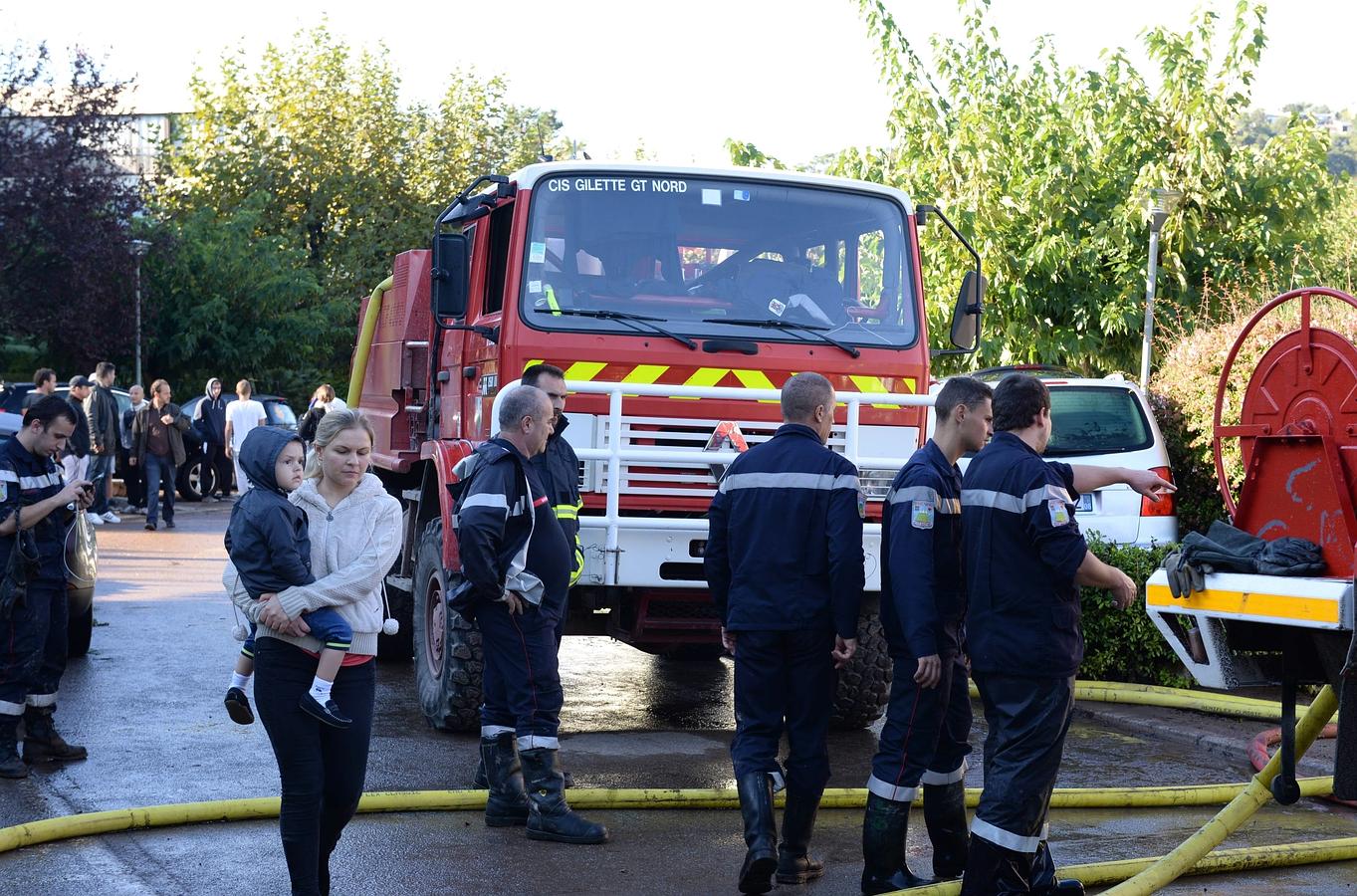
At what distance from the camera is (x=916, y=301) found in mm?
8234

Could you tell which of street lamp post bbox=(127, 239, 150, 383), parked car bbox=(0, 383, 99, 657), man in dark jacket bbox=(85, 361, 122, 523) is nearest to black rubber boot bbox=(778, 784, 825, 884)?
parked car bbox=(0, 383, 99, 657)

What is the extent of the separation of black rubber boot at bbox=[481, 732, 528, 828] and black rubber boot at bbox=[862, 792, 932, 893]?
1.57m

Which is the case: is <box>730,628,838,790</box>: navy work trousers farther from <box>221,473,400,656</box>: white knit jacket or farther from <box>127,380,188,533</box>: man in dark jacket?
<box>127,380,188,533</box>: man in dark jacket

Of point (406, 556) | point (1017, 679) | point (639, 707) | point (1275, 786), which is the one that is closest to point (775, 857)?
point (1017, 679)

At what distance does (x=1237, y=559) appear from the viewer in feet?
16.1

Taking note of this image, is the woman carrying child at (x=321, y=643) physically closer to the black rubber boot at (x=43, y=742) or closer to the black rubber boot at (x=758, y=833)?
the black rubber boot at (x=758, y=833)

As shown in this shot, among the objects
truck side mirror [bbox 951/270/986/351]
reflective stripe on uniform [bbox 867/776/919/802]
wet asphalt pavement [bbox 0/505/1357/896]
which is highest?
truck side mirror [bbox 951/270/986/351]

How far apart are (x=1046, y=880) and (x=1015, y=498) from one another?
133cm

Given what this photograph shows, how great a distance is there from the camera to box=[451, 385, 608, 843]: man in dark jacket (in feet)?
19.8

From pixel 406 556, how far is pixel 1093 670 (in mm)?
4330

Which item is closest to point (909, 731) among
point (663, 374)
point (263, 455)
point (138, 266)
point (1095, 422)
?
point (263, 455)

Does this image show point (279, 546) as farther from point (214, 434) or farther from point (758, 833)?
point (214, 434)

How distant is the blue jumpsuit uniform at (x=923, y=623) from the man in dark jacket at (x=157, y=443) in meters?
14.7

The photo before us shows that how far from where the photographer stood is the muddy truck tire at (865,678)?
25.8ft
